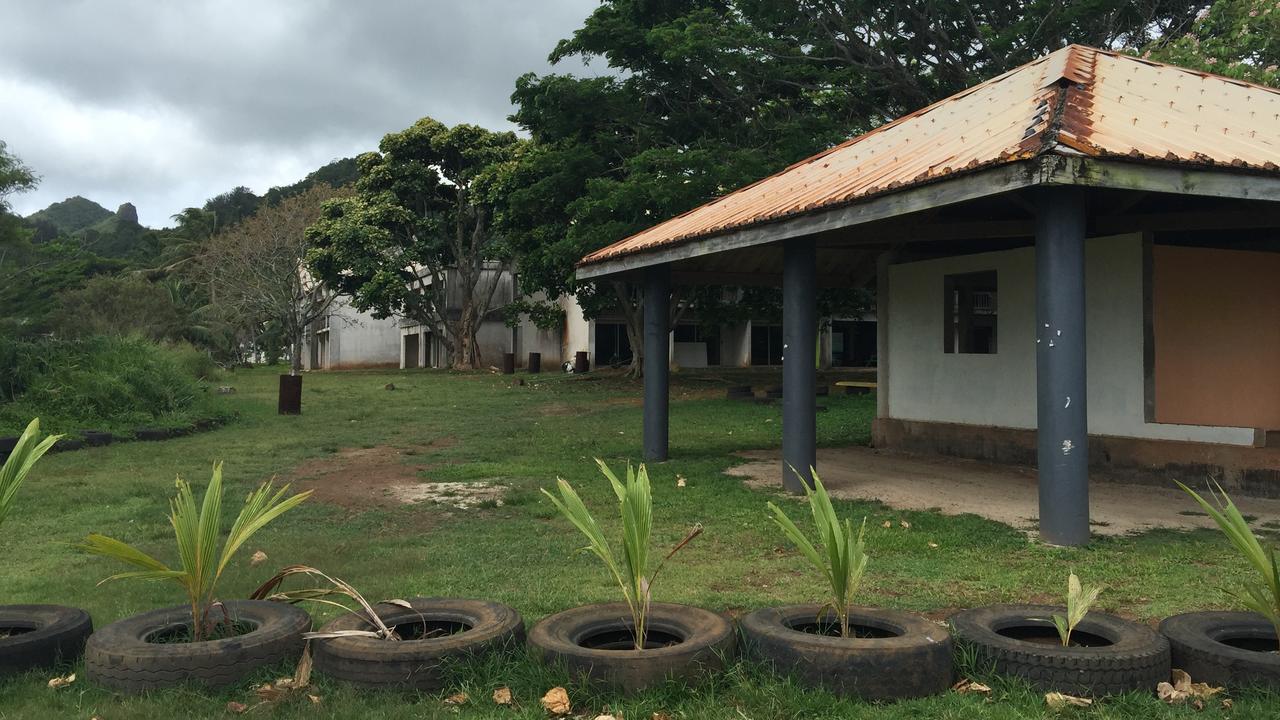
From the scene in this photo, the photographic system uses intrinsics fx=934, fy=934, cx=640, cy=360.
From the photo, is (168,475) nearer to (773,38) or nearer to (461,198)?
(773,38)

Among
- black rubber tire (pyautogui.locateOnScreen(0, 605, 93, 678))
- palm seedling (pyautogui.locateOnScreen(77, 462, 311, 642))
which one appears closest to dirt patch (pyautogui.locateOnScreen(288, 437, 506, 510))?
black rubber tire (pyautogui.locateOnScreen(0, 605, 93, 678))

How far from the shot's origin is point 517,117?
27.2 metres

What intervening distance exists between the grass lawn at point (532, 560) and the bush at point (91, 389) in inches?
89.3

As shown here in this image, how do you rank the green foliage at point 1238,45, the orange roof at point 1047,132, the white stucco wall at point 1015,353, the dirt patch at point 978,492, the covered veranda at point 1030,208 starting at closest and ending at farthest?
the covered veranda at point 1030,208 → the orange roof at point 1047,132 → the dirt patch at point 978,492 → the white stucco wall at point 1015,353 → the green foliage at point 1238,45

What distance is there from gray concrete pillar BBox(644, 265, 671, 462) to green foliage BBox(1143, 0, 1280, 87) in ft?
32.7

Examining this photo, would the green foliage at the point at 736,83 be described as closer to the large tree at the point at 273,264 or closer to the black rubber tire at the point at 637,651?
the black rubber tire at the point at 637,651

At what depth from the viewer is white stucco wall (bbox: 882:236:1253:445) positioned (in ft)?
33.1

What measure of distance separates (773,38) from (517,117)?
8833 mm

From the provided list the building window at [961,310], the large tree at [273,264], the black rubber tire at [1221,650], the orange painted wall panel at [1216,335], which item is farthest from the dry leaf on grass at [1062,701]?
the large tree at [273,264]

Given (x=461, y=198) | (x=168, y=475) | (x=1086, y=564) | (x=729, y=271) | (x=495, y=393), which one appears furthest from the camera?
(x=461, y=198)

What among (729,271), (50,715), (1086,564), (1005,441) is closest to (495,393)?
(729,271)

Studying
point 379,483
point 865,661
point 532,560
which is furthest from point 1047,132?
point 379,483

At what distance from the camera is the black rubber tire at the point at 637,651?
384cm

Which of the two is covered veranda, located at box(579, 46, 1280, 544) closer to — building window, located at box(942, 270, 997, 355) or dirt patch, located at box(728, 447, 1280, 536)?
building window, located at box(942, 270, 997, 355)
